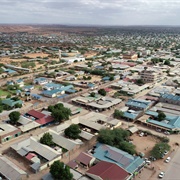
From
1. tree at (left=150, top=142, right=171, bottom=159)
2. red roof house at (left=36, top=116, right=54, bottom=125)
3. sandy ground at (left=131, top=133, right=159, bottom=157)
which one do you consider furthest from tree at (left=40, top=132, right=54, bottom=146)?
tree at (left=150, top=142, right=171, bottom=159)

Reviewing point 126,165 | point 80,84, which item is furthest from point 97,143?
point 80,84

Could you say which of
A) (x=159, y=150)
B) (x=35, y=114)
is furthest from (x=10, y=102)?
(x=159, y=150)

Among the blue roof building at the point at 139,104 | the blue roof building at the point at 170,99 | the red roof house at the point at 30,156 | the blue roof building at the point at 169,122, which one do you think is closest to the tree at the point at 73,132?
the red roof house at the point at 30,156

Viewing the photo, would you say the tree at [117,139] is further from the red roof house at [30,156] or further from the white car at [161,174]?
the red roof house at [30,156]

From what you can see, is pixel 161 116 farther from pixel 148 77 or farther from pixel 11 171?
pixel 148 77

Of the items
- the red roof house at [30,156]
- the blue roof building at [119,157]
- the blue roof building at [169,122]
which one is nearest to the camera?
the blue roof building at [119,157]

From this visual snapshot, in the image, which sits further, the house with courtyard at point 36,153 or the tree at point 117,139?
the tree at point 117,139
